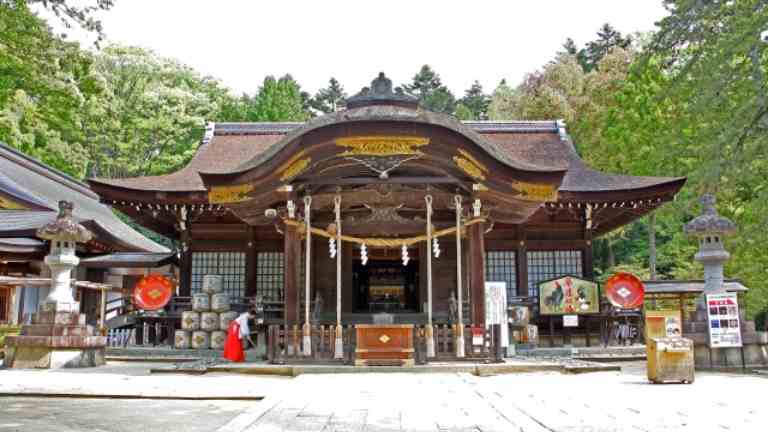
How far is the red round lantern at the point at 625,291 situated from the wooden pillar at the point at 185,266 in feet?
32.6

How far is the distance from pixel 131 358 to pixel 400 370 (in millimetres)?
6393

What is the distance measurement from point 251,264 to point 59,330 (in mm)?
5481

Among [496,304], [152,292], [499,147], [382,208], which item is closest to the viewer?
[496,304]

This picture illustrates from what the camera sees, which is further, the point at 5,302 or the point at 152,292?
the point at 5,302

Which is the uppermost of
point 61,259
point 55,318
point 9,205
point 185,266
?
point 9,205

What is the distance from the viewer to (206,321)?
14.4m

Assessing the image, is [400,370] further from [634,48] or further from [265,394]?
[634,48]

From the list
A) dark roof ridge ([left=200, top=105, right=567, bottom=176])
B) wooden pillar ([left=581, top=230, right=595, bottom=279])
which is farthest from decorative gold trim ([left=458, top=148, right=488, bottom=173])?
wooden pillar ([left=581, top=230, right=595, bottom=279])

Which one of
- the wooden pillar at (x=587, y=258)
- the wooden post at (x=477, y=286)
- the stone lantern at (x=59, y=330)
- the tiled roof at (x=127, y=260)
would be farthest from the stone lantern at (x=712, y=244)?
the tiled roof at (x=127, y=260)

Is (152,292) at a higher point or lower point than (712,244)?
lower

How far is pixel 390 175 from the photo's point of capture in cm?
1195

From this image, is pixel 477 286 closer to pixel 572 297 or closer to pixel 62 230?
pixel 572 297

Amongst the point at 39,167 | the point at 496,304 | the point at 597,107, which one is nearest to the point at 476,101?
the point at 597,107

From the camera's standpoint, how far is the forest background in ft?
32.4
